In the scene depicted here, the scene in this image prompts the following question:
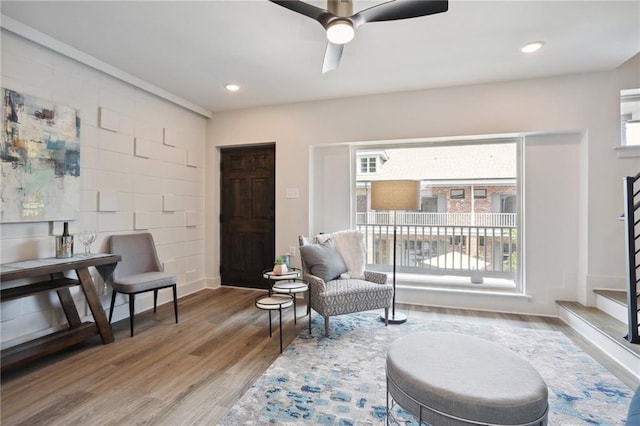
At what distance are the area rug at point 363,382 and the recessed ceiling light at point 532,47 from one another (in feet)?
8.64

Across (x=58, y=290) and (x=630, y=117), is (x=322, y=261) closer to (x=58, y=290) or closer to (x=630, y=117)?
(x=58, y=290)

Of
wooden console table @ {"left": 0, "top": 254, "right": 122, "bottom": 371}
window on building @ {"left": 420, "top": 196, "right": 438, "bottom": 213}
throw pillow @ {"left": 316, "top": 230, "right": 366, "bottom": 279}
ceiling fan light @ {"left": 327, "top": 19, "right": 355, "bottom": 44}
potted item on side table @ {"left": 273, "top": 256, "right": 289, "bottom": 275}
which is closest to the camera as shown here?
ceiling fan light @ {"left": 327, "top": 19, "right": 355, "bottom": 44}

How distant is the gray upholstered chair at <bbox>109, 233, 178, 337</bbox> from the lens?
2.77 m

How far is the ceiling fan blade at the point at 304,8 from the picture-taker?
1762 mm

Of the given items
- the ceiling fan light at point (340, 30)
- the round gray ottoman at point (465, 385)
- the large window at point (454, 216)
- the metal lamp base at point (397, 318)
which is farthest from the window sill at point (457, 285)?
the ceiling fan light at point (340, 30)

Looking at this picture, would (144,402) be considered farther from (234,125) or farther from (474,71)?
(474,71)

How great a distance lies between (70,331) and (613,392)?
404 centimetres

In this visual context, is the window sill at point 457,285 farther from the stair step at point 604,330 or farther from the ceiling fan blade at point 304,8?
the ceiling fan blade at point 304,8

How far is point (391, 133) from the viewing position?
145 inches

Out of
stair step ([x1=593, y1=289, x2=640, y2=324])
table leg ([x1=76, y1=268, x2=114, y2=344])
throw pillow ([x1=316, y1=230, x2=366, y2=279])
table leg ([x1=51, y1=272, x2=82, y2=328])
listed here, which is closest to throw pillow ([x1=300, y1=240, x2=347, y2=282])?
throw pillow ([x1=316, y1=230, x2=366, y2=279])

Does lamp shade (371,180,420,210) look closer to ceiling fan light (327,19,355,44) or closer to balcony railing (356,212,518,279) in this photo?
balcony railing (356,212,518,279)

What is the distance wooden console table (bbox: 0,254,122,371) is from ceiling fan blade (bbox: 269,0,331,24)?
250 centimetres

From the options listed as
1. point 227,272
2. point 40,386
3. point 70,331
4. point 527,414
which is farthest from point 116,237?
point 527,414

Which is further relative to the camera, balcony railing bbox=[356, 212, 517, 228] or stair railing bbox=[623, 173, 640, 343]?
balcony railing bbox=[356, 212, 517, 228]
